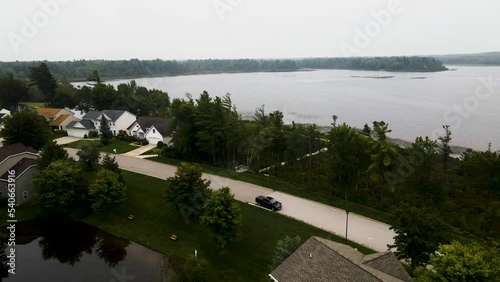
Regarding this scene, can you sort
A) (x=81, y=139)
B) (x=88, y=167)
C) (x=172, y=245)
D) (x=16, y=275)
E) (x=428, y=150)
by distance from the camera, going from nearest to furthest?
(x=16, y=275) < (x=172, y=245) < (x=428, y=150) < (x=88, y=167) < (x=81, y=139)

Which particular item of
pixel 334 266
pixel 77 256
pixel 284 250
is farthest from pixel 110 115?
pixel 334 266

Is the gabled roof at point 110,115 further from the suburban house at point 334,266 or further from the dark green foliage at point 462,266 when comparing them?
the dark green foliage at point 462,266

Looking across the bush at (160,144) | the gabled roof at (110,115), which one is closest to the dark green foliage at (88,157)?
the bush at (160,144)

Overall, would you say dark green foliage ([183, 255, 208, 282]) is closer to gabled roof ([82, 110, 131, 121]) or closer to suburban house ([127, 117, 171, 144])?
suburban house ([127, 117, 171, 144])

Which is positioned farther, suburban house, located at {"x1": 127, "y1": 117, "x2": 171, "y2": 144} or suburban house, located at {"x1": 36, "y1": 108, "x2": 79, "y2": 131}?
suburban house, located at {"x1": 36, "y1": 108, "x2": 79, "y2": 131}

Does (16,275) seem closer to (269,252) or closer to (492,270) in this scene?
(269,252)

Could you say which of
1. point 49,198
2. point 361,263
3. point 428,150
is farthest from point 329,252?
point 49,198

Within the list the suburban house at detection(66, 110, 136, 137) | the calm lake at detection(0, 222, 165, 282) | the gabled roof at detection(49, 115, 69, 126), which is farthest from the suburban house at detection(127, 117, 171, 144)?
the calm lake at detection(0, 222, 165, 282)
